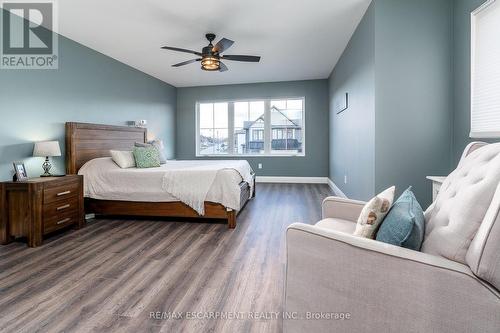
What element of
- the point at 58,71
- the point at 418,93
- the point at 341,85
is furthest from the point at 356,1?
the point at 58,71

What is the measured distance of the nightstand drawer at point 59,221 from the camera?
2822mm

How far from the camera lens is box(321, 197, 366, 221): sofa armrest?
6.03 feet

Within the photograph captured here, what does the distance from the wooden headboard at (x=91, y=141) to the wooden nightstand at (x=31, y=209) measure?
31.6 inches

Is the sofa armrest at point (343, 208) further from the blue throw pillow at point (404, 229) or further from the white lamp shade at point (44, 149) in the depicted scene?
the white lamp shade at point (44, 149)

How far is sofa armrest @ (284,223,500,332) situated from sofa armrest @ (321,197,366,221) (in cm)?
83

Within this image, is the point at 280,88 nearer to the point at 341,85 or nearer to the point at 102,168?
the point at 341,85

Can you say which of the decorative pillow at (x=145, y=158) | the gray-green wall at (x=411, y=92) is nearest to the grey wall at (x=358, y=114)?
the gray-green wall at (x=411, y=92)

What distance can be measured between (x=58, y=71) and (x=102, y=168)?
4.74 ft

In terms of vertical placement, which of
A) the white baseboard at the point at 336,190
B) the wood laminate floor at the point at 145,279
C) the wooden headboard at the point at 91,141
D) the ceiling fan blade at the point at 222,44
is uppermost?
the ceiling fan blade at the point at 222,44

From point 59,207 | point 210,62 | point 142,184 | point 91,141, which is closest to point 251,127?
point 210,62

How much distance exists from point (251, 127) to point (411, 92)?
4630 millimetres

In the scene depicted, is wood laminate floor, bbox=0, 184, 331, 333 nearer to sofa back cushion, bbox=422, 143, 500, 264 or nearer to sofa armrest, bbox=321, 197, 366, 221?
sofa armrest, bbox=321, 197, 366, 221

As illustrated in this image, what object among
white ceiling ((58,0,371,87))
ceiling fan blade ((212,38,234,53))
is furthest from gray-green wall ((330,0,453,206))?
ceiling fan blade ((212,38,234,53))

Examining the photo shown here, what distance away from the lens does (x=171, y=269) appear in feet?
7.17
